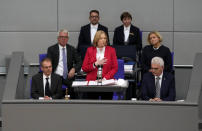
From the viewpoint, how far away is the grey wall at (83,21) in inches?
364

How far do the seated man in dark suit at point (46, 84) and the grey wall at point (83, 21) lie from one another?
8.81 feet

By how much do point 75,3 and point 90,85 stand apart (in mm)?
3467

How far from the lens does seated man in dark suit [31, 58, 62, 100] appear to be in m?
6.61

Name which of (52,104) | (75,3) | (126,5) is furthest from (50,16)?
(52,104)

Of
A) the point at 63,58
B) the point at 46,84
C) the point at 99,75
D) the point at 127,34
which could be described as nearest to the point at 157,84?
the point at 99,75

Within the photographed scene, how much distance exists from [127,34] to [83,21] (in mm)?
1047

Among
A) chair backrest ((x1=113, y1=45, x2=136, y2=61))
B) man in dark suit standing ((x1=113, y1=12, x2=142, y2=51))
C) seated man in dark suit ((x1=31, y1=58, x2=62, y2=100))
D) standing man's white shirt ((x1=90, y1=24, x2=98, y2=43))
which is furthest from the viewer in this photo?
standing man's white shirt ((x1=90, y1=24, x2=98, y2=43))

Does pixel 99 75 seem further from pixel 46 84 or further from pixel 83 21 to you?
pixel 83 21

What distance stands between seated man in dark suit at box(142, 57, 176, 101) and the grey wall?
280 cm

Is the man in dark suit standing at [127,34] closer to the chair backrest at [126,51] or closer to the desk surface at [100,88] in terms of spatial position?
the chair backrest at [126,51]

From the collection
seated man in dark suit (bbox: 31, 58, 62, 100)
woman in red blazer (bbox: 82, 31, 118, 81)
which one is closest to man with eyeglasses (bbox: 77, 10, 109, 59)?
woman in red blazer (bbox: 82, 31, 118, 81)

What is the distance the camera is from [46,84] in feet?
21.8

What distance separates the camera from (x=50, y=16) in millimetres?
9352

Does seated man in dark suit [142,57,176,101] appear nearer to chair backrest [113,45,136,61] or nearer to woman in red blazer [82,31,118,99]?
woman in red blazer [82,31,118,99]
